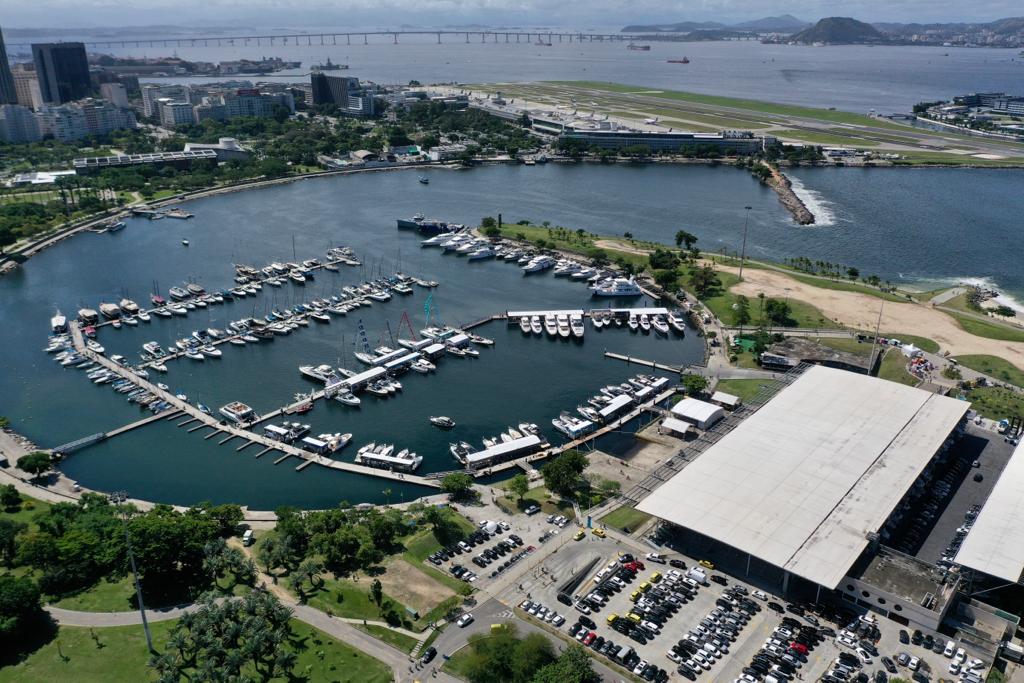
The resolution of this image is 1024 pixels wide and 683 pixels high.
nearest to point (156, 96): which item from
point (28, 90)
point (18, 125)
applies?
point (18, 125)

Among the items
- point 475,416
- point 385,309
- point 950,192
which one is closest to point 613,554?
point 475,416

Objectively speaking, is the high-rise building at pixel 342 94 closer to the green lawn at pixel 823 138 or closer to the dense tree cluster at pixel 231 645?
the green lawn at pixel 823 138

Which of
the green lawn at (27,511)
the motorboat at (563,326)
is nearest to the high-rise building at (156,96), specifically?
the motorboat at (563,326)

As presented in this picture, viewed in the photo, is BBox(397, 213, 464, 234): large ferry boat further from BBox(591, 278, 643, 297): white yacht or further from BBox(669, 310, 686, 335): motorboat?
BBox(669, 310, 686, 335): motorboat

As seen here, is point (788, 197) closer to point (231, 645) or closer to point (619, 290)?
point (619, 290)

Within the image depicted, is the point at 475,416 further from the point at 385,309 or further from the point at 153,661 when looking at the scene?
the point at 153,661

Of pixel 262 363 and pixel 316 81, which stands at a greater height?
pixel 316 81
